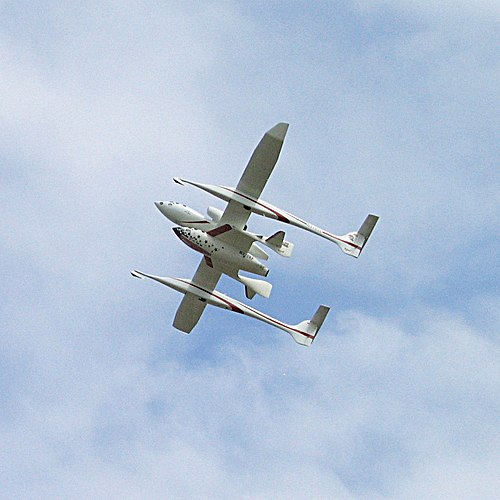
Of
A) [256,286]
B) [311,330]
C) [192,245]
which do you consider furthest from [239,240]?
[311,330]

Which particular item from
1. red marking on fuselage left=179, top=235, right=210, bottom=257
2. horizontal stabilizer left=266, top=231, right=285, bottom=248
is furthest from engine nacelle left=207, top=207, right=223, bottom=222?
horizontal stabilizer left=266, top=231, right=285, bottom=248

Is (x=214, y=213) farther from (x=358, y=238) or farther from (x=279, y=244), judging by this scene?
(x=358, y=238)

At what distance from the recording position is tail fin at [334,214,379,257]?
342 ft

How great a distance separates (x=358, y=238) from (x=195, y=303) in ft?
44.6

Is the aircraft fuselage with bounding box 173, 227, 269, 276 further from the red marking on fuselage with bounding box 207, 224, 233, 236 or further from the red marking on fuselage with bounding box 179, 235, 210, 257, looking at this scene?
the red marking on fuselage with bounding box 207, 224, 233, 236

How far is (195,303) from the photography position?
4222 inches

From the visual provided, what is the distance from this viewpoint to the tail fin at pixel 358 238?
10412cm

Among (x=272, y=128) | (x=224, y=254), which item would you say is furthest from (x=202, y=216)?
(x=272, y=128)

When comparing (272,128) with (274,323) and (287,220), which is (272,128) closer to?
(287,220)

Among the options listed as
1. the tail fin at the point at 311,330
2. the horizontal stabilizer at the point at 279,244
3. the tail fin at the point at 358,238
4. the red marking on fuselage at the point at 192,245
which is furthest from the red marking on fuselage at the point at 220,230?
the tail fin at the point at 311,330

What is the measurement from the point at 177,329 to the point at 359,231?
16405 mm

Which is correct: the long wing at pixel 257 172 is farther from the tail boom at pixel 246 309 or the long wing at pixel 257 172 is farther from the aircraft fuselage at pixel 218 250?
the tail boom at pixel 246 309

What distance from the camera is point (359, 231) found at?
10506 centimetres

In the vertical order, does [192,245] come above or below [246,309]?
above
